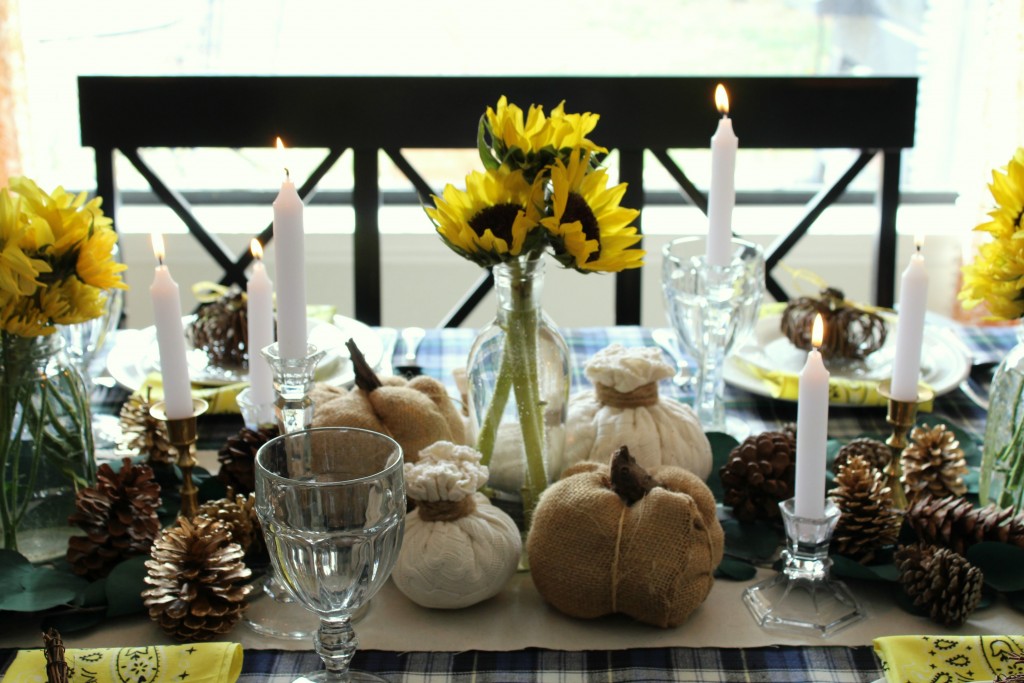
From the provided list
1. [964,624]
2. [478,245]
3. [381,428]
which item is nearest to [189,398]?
[381,428]

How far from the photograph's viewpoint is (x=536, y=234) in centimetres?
81

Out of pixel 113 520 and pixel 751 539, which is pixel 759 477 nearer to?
pixel 751 539

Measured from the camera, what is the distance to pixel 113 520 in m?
0.86

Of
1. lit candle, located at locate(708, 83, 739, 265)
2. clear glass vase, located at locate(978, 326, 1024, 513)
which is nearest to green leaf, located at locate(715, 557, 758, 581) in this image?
clear glass vase, located at locate(978, 326, 1024, 513)

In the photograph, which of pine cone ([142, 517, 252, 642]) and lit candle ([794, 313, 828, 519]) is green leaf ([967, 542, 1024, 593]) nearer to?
lit candle ([794, 313, 828, 519])

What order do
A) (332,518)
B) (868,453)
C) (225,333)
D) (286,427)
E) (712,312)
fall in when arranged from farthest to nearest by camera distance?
1. (225,333)
2. (712,312)
3. (868,453)
4. (286,427)
5. (332,518)

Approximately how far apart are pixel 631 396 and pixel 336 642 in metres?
0.34

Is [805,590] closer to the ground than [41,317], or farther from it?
closer to the ground

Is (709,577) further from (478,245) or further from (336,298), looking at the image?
(336,298)

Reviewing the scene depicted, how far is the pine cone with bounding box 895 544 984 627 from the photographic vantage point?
801 millimetres

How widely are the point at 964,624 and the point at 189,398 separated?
1.93 ft

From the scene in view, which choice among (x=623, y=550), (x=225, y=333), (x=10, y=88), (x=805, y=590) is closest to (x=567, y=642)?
(x=623, y=550)

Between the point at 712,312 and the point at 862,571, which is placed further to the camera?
the point at 712,312

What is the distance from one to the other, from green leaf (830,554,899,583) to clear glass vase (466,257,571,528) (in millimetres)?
226
